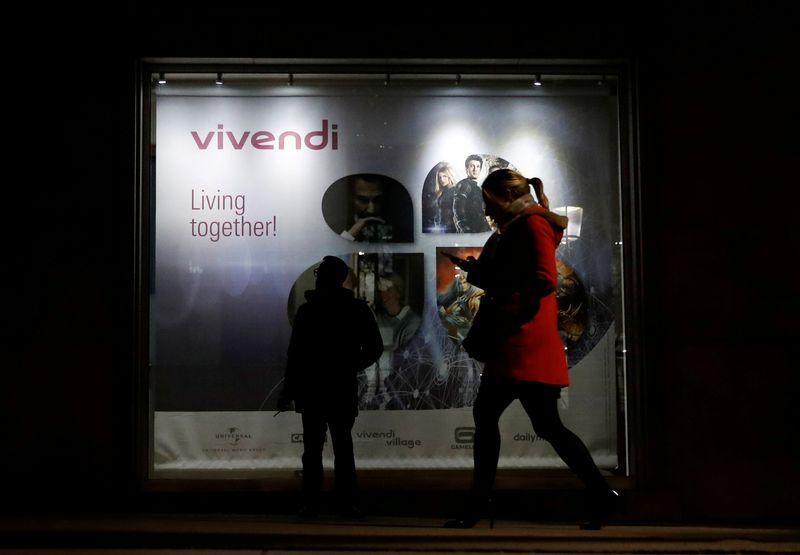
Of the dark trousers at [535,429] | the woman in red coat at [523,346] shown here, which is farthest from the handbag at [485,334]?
the dark trousers at [535,429]

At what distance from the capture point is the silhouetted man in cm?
547

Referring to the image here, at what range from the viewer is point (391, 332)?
6.17 m

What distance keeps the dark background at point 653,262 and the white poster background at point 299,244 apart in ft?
1.33

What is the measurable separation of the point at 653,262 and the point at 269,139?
2597 mm

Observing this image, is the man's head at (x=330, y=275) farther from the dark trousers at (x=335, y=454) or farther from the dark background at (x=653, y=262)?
the dark background at (x=653, y=262)

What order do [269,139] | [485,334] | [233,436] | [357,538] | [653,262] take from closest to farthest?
[485,334]
[357,538]
[653,262]
[233,436]
[269,139]

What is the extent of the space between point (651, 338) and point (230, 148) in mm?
2966

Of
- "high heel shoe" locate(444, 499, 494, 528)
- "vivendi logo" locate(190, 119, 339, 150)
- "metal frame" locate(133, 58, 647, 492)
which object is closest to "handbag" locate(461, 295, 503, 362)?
"high heel shoe" locate(444, 499, 494, 528)

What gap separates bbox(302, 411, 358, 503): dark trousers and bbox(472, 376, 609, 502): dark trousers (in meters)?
0.95

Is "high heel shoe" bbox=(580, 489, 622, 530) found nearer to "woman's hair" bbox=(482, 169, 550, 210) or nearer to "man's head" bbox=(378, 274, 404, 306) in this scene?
"woman's hair" bbox=(482, 169, 550, 210)

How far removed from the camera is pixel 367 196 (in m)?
6.17

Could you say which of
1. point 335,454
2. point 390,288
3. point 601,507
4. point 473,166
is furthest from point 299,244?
point 601,507

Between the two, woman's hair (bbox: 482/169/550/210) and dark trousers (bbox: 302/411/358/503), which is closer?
woman's hair (bbox: 482/169/550/210)

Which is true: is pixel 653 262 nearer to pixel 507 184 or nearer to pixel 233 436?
pixel 507 184
